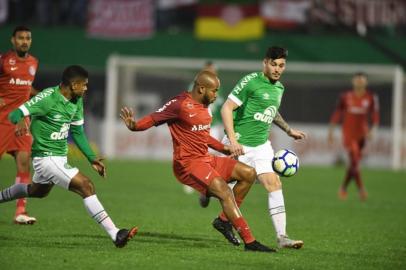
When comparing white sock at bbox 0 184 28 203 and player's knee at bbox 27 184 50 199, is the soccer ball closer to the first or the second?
player's knee at bbox 27 184 50 199

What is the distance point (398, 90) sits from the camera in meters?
32.7

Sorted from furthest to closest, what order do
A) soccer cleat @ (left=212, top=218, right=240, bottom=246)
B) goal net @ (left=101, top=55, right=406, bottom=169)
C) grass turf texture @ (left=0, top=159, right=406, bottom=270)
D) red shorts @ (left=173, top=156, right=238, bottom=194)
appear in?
goal net @ (left=101, top=55, right=406, bottom=169) → soccer cleat @ (left=212, top=218, right=240, bottom=246) → red shorts @ (left=173, top=156, right=238, bottom=194) → grass turf texture @ (left=0, top=159, right=406, bottom=270)

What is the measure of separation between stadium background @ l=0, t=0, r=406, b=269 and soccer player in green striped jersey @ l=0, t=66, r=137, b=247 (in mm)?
480

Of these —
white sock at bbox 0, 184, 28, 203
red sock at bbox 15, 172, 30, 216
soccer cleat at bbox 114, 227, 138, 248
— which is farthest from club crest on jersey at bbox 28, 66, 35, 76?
soccer cleat at bbox 114, 227, 138, 248

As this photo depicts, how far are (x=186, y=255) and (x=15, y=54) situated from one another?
A: 4569 millimetres

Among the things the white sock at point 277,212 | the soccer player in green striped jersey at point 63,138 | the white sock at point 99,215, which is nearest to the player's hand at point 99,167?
the soccer player in green striped jersey at point 63,138

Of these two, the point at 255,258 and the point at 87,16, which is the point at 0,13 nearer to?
the point at 87,16

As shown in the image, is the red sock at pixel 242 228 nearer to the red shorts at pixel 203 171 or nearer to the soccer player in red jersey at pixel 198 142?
the soccer player in red jersey at pixel 198 142

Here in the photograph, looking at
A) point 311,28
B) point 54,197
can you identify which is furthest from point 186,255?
point 311,28

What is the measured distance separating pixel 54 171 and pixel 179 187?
12070 mm

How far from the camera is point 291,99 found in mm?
34031

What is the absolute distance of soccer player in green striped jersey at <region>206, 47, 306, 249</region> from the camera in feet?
37.6

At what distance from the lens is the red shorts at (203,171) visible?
10.7 m

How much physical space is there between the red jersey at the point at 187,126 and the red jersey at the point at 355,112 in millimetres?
10592
